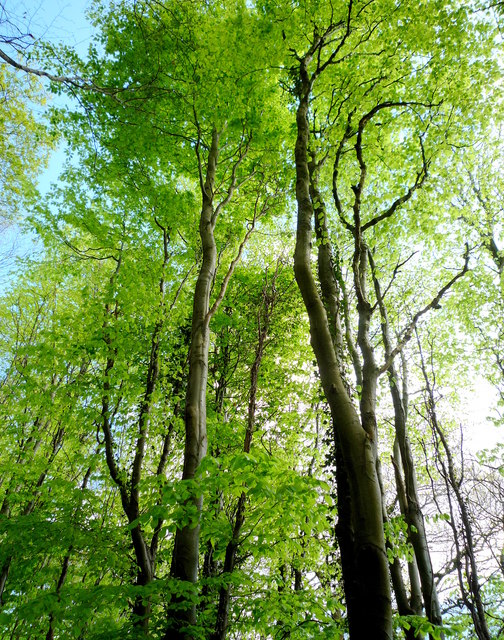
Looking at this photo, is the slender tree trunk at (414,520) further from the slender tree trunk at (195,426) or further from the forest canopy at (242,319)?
the slender tree trunk at (195,426)

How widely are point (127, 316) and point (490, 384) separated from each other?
42.2 ft

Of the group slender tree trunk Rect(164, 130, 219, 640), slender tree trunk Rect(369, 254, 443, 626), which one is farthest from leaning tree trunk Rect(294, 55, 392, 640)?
slender tree trunk Rect(369, 254, 443, 626)

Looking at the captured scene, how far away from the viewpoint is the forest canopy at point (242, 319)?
3219mm

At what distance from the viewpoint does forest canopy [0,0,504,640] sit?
10.6 ft

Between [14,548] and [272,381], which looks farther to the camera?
[272,381]

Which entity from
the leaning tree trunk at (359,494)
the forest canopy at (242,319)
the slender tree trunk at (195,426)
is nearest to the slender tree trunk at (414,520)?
the forest canopy at (242,319)

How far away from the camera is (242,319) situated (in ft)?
32.1

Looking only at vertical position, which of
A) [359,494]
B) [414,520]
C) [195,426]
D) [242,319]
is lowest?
[359,494]

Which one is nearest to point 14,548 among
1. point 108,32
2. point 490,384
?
point 108,32

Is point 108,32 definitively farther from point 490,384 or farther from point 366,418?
point 490,384

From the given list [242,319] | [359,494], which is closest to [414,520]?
[359,494]

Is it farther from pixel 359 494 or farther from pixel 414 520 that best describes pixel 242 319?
pixel 359 494

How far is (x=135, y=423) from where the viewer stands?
662 centimetres

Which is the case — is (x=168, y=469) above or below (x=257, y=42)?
below
